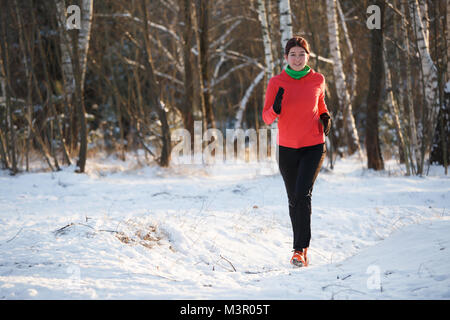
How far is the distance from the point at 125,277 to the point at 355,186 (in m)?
5.53

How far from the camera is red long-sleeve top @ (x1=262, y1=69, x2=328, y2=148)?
350 centimetres

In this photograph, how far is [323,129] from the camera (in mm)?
3582

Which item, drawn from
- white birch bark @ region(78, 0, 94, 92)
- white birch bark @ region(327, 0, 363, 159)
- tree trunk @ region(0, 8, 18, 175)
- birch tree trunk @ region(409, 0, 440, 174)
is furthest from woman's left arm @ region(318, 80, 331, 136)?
white birch bark @ region(327, 0, 363, 159)

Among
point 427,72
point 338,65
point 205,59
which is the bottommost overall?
point 427,72

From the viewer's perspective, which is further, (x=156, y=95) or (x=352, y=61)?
(x=352, y=61)

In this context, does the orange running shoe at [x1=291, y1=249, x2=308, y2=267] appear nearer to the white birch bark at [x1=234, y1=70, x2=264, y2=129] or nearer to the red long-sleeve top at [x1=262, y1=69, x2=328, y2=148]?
the red long-sleeve top at [x1=262, y1=69, x2=328, y2=148]

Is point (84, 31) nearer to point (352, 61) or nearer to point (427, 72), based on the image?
point (427, 72)

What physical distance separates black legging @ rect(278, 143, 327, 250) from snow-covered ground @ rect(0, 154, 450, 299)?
37 cm

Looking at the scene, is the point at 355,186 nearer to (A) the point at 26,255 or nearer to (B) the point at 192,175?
(B) the point at 192,175

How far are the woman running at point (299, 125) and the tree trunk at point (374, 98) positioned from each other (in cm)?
578

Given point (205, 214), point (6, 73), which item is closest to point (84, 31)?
point (6, 73)

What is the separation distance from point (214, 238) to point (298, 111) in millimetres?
1790

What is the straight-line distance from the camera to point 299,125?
11.5 feet

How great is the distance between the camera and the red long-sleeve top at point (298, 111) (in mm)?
3496
